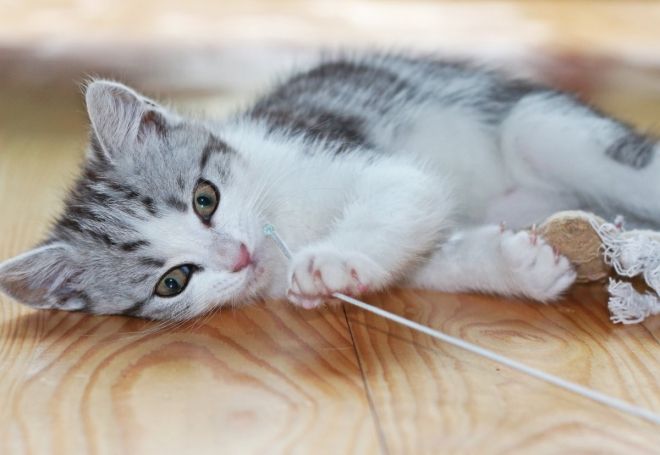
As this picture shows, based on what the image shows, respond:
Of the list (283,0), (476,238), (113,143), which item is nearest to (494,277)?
(476,238)

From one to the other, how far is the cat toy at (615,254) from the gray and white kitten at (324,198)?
5 centimetres

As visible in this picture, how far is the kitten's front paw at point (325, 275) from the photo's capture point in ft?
5.65

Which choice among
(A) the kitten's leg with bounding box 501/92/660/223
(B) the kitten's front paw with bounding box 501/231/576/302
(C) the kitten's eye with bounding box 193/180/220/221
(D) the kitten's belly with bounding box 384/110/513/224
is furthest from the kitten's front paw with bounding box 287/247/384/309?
(A) the kitten's leg with bounding box 501/92/660/223

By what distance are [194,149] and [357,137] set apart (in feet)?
1.58

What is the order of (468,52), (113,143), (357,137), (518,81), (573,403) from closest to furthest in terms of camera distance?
(573,403)
(113,143)
(357,137)
(518,81)
(468,52)

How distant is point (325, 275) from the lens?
67.8 inches

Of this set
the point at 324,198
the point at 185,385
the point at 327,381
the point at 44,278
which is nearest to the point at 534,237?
the point at 324,198

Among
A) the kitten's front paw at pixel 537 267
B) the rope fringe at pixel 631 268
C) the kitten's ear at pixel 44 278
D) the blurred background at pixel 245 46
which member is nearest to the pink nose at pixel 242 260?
the kitten's ear at pixel 44 278

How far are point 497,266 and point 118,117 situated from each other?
3.23 feet

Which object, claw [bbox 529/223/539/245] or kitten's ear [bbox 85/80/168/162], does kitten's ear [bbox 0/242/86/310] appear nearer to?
kitten's ear [bbox 85/80/168/162]

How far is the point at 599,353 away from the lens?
5.87 feet

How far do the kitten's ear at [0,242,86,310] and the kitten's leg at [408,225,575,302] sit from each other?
2.79 ft

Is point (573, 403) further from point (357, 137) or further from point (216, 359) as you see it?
point (357, 137)

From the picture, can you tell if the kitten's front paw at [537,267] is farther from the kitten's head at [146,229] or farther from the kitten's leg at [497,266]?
the kitten's head at [146,229]
